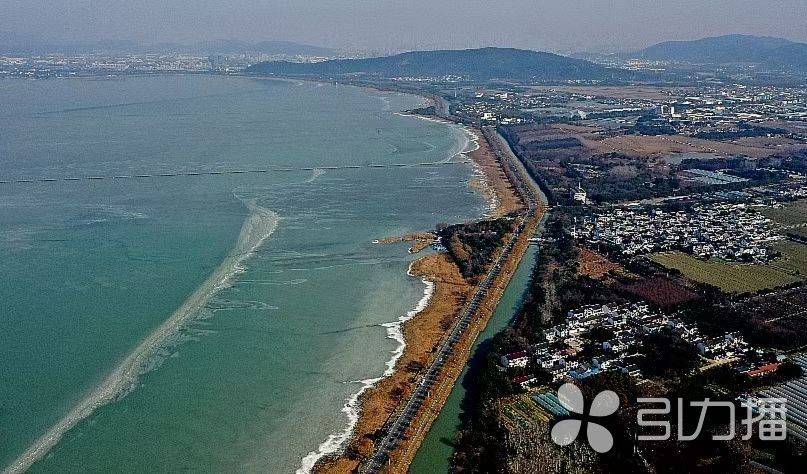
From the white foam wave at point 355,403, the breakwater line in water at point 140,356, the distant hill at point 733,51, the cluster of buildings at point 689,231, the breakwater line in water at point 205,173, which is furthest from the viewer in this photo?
the distant hill at point 733,51

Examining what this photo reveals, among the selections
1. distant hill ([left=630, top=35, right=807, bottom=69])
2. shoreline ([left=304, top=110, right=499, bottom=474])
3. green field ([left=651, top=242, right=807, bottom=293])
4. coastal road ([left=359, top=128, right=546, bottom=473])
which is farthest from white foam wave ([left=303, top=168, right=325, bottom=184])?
distant hill ([left=630, top=35, right=807, bottom=69])

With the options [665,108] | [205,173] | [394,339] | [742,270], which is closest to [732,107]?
[665,108]

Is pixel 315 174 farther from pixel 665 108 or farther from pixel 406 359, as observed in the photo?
pixel 665 108

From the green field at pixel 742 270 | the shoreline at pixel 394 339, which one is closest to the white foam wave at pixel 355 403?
the shoreline at pixel 394 339

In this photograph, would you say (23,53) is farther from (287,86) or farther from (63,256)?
(63,256)

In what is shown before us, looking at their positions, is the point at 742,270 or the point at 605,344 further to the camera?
the point at 742,270

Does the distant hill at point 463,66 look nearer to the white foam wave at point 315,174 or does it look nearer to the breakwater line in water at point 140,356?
the white foam wave at point 315,174

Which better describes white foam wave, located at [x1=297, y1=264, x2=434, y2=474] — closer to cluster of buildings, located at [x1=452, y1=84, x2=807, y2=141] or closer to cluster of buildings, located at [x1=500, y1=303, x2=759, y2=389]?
cluster of buildings, located at [x1=500, y1=303, x2=759, y2=389]
